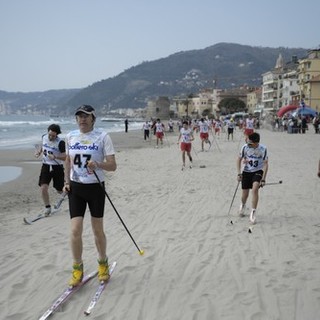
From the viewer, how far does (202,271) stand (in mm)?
4922

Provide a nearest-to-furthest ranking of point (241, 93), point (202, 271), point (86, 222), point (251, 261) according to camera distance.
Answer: point (202, 271), point (251, 261), point (86, 222), point (241, 93)

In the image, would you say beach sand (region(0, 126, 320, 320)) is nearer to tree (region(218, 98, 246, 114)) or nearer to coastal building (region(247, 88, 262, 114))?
tree (region(218, 98, 246, 114))

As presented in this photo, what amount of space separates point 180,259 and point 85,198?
165 centimetres

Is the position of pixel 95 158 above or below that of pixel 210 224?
above

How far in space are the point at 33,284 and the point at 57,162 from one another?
12.1 feet

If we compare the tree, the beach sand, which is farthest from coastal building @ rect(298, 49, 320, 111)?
the beach sand

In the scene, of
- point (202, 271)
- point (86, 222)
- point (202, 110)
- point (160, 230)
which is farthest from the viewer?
point (202, 110)

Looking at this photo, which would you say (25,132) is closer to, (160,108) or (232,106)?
(160,108)

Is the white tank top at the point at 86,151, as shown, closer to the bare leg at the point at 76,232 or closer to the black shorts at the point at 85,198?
the black shorts at the point at 85,198

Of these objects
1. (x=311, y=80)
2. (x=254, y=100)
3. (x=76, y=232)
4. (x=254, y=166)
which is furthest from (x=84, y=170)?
(x=254, y=100)

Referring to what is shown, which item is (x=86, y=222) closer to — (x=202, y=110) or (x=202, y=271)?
(x=202, y=271)

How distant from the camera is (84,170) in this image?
14.4ft

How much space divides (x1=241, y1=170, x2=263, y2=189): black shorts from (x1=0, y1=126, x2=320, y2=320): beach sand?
66cm

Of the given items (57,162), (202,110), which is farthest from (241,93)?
(57,162)
